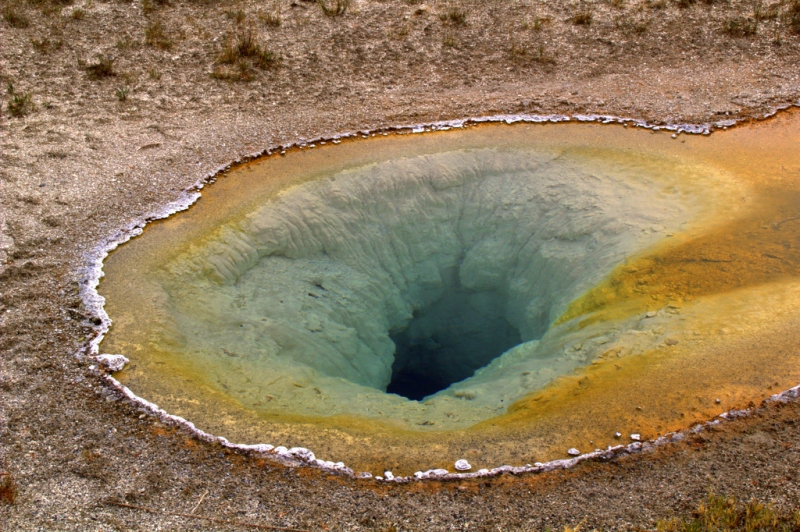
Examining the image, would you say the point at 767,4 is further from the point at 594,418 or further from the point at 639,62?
the point at 594,418

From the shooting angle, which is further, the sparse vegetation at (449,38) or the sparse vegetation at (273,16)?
the sparse vegetation at (273,16)

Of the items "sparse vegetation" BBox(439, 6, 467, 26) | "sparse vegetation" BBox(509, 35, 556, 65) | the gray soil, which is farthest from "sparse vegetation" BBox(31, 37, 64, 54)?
"sparse vegetation" BBox(509, 35, 556, 65)

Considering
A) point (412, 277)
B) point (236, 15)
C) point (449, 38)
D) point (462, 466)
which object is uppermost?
point (236, 15)

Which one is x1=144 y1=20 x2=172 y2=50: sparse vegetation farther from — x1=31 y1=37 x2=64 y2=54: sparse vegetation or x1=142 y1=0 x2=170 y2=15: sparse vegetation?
x1=31 y1=37 x2=64 y2=54: sparse vegetation

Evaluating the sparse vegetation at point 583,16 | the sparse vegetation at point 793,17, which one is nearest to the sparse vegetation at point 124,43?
the sparse vegetation at point 583,16

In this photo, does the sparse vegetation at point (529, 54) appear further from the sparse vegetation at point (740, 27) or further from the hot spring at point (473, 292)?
the sparse vegetation at point (740, 27)

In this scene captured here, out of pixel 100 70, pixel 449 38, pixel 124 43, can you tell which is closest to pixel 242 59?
pixel 124 43

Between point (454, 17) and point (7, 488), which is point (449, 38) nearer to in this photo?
point (454, 17)
